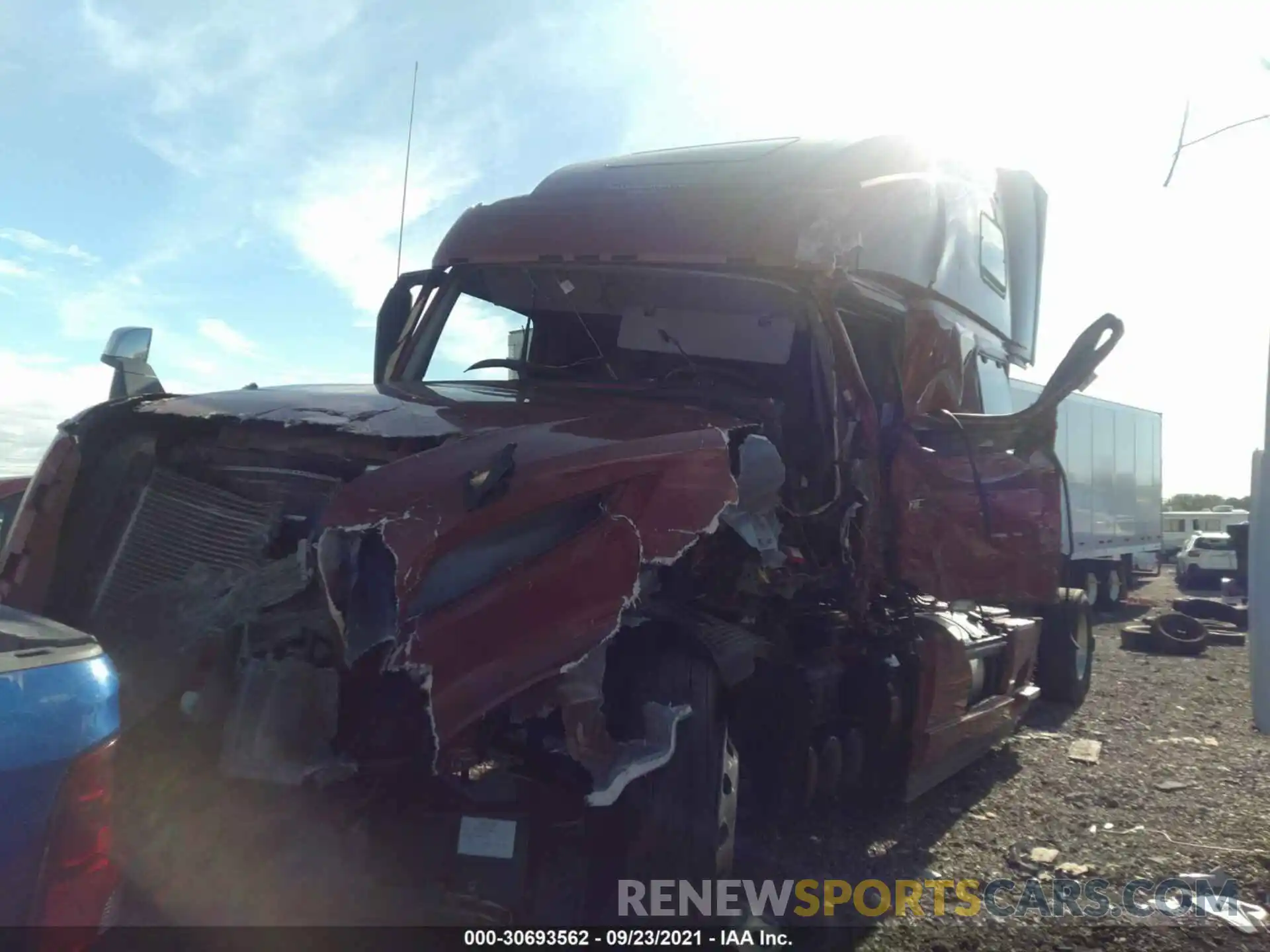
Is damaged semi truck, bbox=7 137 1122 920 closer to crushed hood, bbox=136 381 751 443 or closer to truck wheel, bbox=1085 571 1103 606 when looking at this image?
crushed hood, bbox=136 381 751 443

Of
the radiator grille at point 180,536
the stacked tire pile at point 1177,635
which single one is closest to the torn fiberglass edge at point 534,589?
the radiator grille at point 180,536

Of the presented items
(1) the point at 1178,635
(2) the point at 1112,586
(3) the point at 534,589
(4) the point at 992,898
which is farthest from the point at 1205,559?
(3) the point at 534,589

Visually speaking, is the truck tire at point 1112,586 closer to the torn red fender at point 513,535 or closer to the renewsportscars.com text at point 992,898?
the renewsportscars.com text at point 992,898

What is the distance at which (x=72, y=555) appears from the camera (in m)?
3.62

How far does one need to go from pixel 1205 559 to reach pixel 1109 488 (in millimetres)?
9119

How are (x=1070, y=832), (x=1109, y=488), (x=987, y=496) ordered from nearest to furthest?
(x=987, y=496), (x=1070, y=832), (x=1109, y=488)

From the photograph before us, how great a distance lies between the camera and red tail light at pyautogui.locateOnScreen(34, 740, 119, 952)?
1.83m

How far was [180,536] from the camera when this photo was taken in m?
3.45

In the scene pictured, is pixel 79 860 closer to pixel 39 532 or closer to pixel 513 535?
pixel 513 535

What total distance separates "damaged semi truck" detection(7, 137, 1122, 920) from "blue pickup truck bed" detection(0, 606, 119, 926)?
899 mm

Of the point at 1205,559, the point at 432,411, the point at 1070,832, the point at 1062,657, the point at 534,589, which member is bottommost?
the point at 1205,559

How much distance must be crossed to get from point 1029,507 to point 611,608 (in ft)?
10.2

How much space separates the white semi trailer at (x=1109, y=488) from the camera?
1536cm

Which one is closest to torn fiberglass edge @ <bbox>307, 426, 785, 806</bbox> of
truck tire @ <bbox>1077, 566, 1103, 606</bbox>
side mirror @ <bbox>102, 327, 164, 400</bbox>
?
side mirror @ <bbox>102, 327, 164, 400</bbox>
